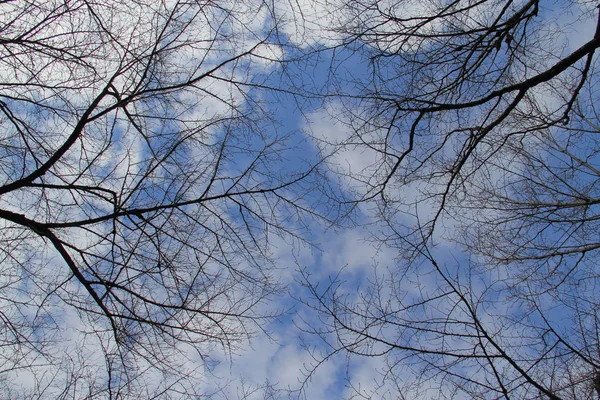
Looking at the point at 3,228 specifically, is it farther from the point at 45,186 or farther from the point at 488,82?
the point at 488,82

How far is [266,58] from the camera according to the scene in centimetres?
367

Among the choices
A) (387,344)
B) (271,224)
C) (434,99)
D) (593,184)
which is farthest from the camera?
(593,184)

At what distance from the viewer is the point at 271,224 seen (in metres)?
3.35

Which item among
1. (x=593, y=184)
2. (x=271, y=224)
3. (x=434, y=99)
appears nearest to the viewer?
(x=271, y=224)

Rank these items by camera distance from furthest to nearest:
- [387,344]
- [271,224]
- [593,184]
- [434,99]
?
[593,184], [434,99], [271,224], [387,344]

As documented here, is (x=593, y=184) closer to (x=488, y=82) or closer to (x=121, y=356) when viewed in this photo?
(x=488, y=82)

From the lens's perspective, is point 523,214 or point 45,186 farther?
point 523,214

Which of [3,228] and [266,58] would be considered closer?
[3,228]

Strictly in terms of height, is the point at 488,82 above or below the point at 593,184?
above

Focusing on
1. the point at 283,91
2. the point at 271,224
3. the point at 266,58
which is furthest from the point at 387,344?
the point at 266,58

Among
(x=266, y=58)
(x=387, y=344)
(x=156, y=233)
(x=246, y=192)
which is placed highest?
(x=266, y=58)

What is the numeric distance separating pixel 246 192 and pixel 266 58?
1.25 metres

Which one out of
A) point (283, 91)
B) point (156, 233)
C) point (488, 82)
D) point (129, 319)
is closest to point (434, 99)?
point (488, 82)

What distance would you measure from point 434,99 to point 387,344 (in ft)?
6.74
